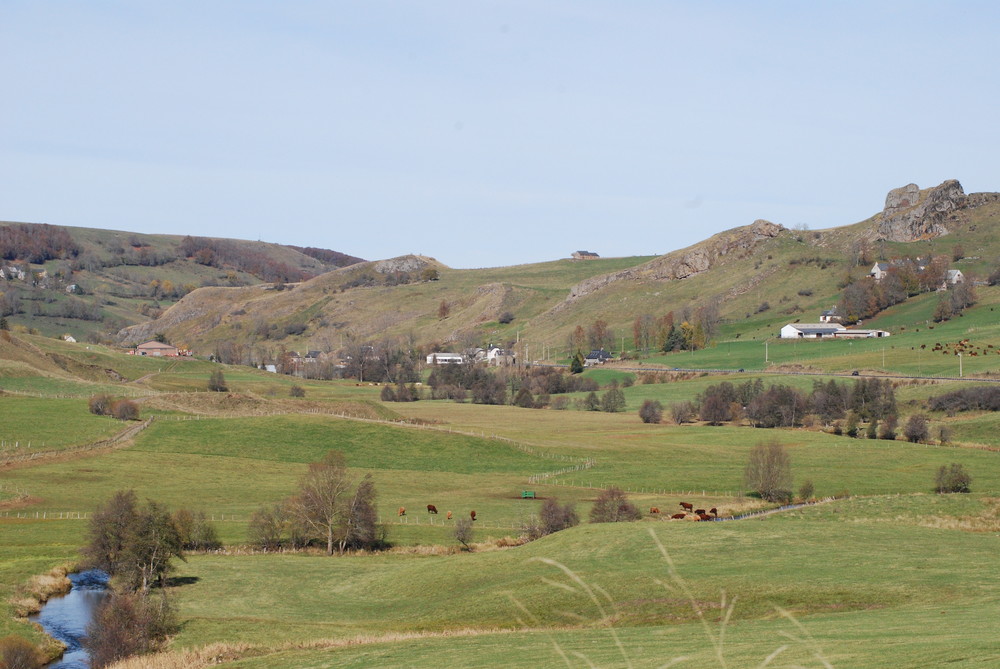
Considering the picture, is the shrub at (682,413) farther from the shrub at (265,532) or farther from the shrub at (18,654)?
the shrub at (18,654)

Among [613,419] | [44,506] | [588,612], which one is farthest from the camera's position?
[613,419]

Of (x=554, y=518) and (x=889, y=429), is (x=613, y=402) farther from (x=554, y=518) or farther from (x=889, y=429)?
(x=554, y=518)

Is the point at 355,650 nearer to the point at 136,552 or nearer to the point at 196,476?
the point at 136,552

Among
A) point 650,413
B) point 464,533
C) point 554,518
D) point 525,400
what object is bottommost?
point 464,533

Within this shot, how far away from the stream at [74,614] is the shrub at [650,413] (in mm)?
91461

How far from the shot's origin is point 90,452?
311ft

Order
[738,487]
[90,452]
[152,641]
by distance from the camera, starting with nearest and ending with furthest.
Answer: [152,641], [738,487], [90,452]

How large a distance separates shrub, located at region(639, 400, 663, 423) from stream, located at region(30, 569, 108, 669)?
91461 mm

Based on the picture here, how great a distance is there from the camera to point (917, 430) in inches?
4313

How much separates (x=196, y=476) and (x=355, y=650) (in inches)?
2212

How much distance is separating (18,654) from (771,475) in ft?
190

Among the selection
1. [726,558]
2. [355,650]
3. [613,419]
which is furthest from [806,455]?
[355,650]

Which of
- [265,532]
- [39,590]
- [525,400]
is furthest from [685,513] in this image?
[525,400]

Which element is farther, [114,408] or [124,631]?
[114,408]
